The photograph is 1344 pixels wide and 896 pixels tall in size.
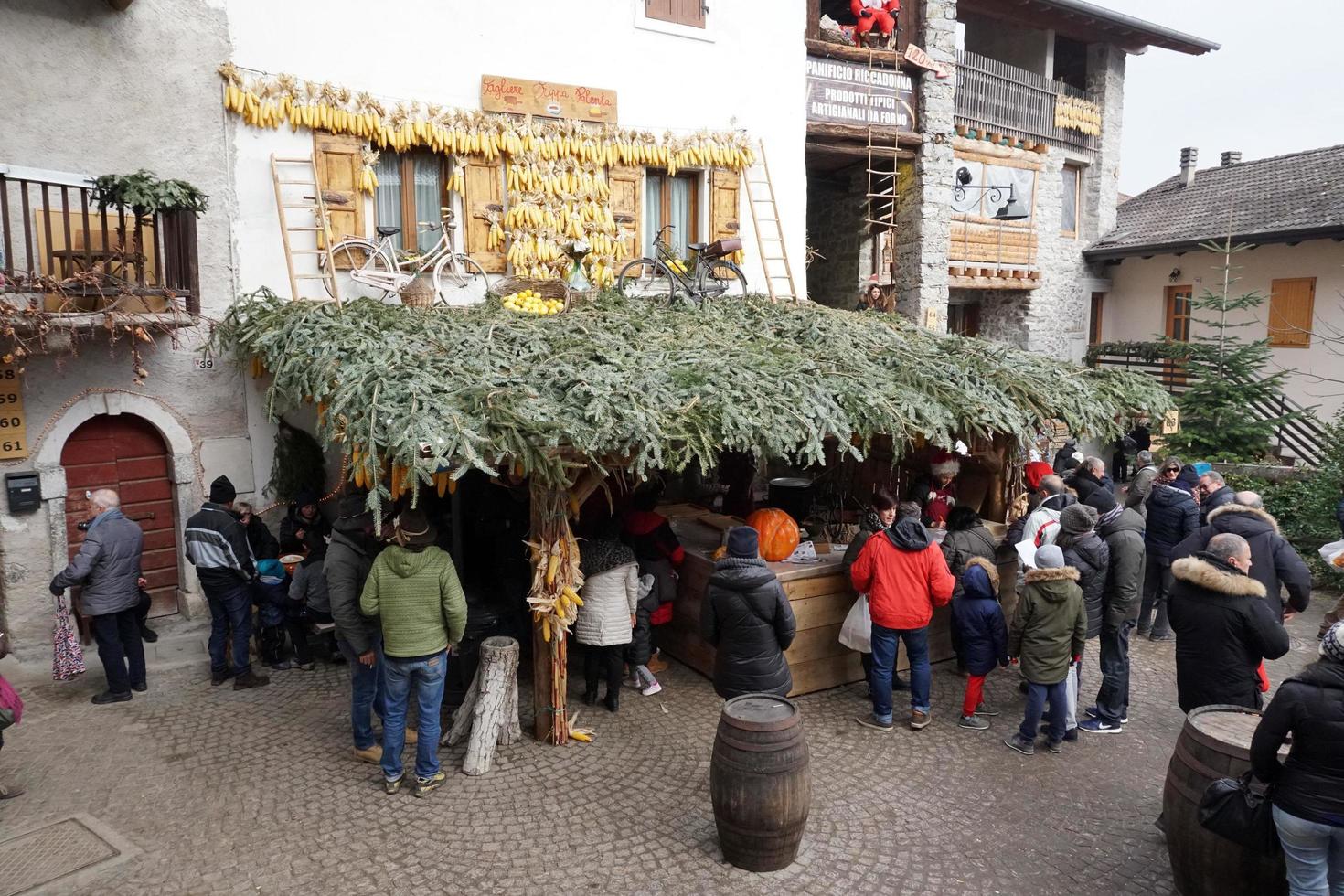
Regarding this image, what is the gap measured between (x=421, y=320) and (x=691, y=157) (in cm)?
558

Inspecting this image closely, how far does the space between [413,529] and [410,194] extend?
20.5 ft

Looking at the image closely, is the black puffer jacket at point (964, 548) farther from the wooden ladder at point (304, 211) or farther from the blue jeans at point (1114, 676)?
the wooden ladder at point (304, 211)

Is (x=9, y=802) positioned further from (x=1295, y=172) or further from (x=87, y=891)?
(x=1295, y=172)

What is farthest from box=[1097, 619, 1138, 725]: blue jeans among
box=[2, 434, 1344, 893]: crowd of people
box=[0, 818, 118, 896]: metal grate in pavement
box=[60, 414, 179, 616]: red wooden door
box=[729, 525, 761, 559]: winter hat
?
box=[60, 414, 179, 616]: red wooden door

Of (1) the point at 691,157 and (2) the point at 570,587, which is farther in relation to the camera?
(1) the point at 691,157

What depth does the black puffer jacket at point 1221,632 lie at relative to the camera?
5.34 metres

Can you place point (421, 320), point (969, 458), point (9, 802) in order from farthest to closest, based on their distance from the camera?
point (969, 458), point (421, 320), point (9, 802)

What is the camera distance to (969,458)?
1039 cm

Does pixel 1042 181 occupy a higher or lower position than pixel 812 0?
lower

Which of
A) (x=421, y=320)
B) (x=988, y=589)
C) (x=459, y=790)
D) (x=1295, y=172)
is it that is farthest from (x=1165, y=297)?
(x=459, y=790)

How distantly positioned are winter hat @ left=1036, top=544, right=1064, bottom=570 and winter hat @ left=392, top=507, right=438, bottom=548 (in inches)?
175

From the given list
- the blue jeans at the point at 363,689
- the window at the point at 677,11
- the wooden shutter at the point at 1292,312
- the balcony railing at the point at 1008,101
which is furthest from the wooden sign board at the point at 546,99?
the wooden shutter at the point at 1292,312

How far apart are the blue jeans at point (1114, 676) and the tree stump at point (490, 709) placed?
15.6 ft

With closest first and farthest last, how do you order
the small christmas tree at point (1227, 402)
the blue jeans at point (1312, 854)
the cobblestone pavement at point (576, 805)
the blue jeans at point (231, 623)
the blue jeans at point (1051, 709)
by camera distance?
the blue jeans at point (1312, 854)
the cobblestone pavement at point (576, 805)
the blue jeans at point (1051, 709)
the blue jeans at point (231, 623)
the small christmas tree at point (1227, 402)
